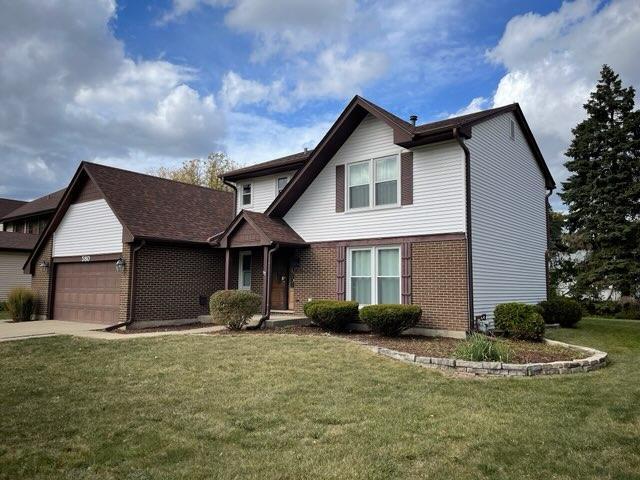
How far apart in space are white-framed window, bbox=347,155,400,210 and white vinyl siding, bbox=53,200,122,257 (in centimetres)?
813

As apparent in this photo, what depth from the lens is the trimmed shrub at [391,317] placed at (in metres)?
12.2

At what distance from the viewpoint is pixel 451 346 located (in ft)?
35.7

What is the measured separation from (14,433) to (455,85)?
15171 millimetres

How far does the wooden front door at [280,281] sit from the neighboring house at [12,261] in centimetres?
1904

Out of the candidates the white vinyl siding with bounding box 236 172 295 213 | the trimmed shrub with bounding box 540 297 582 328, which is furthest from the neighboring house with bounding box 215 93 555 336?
the trimmed shrub with bounding box 540 297 582 328

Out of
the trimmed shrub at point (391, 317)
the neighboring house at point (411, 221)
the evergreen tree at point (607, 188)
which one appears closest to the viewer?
the trimmed shrub at point (391, 317)

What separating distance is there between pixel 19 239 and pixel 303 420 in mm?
30284

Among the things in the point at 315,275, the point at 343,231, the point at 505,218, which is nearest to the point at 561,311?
the point at 505,218

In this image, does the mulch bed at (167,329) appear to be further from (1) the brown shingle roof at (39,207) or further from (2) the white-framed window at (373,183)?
(1) the brown shingle roof at (39,207)

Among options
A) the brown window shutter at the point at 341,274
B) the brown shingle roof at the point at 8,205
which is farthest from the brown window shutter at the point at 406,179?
the brown shingle roof at the point at 8,205

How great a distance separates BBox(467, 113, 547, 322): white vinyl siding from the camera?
44.6ft

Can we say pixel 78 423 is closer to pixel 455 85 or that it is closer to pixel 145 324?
pixel 145 324

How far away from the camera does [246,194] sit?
65.1ft

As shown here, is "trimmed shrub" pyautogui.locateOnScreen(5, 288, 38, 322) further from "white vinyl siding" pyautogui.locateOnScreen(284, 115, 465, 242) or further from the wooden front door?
"white vinyl siding" pyautogui.locateOnScreen(284, 115, 465, 242)
